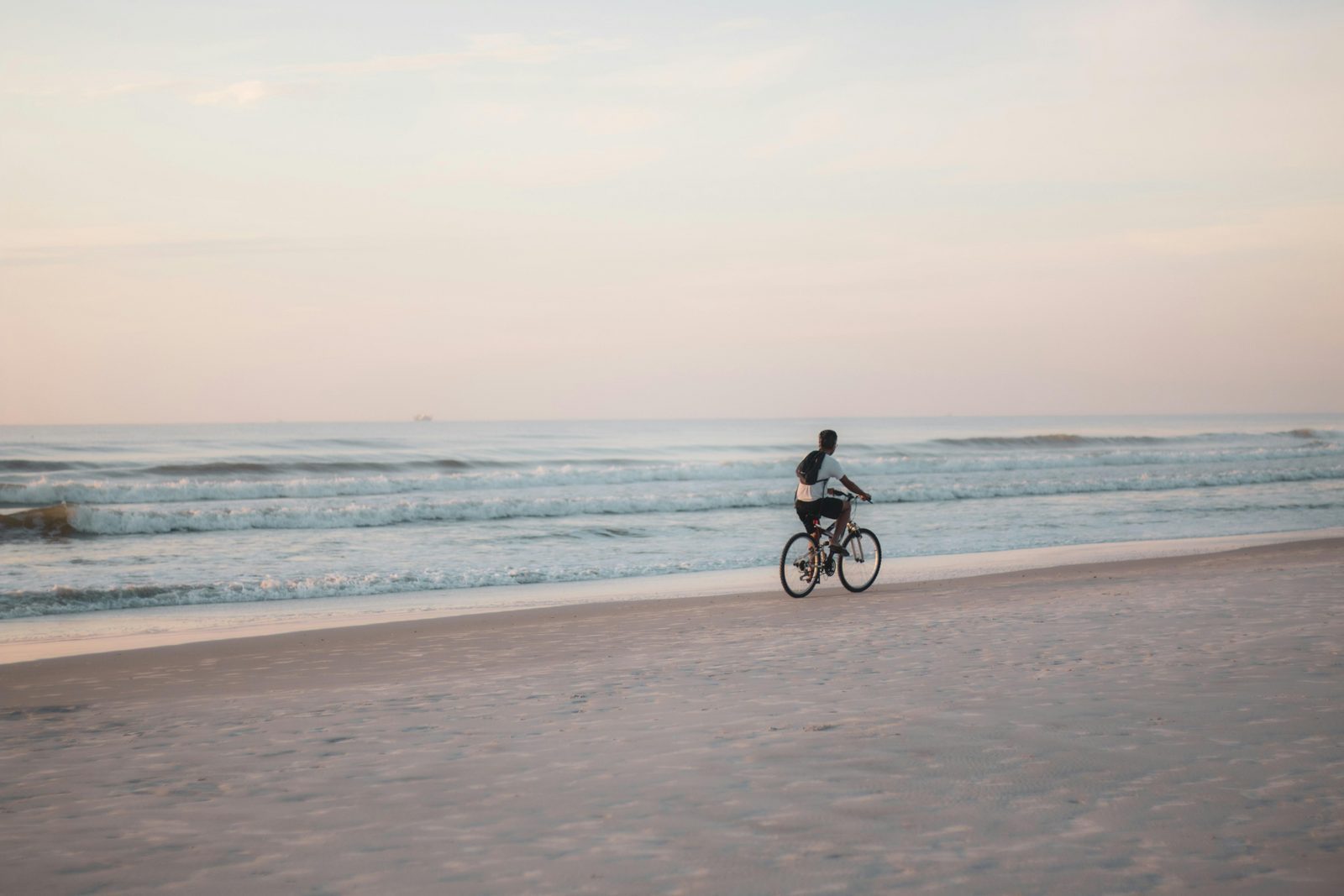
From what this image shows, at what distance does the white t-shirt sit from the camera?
12242mm

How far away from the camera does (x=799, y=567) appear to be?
504 inches

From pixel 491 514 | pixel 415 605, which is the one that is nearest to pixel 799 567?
pixel 415 605

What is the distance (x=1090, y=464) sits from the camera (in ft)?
149

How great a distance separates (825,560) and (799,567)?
34cm

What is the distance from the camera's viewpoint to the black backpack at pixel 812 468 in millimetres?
12297

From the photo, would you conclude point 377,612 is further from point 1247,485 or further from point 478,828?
point 1247,485

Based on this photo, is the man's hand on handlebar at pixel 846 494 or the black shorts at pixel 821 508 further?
the black shorts at pixel 821 508

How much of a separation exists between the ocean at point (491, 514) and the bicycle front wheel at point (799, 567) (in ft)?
11.0

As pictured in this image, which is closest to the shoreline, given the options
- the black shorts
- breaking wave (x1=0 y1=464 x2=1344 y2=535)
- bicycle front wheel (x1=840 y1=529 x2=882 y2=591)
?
bicycle front wheel (x1=840 y1=529 x2=882 y2=591)

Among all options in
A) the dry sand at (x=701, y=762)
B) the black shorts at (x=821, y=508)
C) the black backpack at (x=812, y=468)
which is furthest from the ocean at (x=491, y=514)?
the dry sand at (x=701, y=762)

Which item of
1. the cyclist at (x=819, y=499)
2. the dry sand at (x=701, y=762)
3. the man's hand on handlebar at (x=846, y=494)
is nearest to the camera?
the dry sand at (x=701, y=762)

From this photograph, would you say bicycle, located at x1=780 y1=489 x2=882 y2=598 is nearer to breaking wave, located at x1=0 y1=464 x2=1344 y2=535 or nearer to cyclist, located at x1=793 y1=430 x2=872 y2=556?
cyclist, located at x1=793 y1=430 x2=872 y2=556

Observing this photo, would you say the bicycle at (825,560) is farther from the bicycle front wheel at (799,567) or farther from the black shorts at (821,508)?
the black shorts at (821,508)

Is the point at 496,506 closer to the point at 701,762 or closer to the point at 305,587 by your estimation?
the point at 305,587
